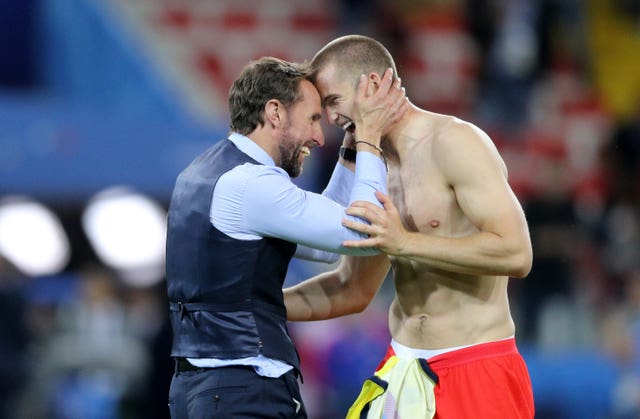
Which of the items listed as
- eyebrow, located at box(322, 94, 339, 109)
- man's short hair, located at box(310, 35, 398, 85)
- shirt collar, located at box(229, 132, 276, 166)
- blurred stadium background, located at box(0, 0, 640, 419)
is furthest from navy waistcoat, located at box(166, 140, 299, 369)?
blurred stadium background, located at box(0, 0, 640, 419)

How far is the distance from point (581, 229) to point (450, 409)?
642 centimetres

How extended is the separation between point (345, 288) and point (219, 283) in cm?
101

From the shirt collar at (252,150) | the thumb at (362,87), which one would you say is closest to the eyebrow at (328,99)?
the thumb at (362,87)

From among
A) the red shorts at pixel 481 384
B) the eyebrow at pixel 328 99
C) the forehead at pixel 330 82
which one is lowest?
the red shorts at pixel 481 384

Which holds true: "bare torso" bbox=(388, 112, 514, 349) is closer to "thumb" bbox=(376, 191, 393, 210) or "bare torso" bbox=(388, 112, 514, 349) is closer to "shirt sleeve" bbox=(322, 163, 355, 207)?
"thumb" bbox=(376, 191, 393, 210)

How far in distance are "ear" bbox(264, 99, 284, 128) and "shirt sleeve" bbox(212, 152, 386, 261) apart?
0.66 feet

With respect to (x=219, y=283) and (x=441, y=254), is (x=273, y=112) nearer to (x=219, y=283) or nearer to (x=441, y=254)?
(x=219, y=283)

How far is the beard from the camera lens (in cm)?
468

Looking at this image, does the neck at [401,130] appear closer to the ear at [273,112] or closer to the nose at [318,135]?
the nose at [318,135]

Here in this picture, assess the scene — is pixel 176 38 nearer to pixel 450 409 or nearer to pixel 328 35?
pixel 328 35

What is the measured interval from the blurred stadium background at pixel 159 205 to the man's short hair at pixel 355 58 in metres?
4.09

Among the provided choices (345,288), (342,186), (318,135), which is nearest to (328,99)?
(318,135)

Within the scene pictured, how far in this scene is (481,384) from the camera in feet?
15.3

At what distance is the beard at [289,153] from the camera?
468 cm
